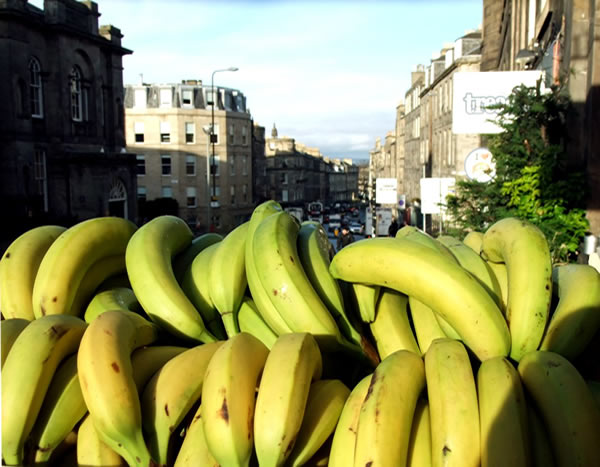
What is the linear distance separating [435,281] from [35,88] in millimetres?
29747

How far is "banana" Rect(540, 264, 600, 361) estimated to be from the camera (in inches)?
94.1

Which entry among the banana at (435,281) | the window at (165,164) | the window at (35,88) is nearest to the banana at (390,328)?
the banana at (435,281)

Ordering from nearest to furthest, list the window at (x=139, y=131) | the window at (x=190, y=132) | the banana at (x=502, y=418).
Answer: the banana at (x=502, y=418) → the window at (x=190, y=132) → the window at (x=139, y=131)

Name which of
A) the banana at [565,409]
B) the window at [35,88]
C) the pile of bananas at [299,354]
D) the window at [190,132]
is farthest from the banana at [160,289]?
the window at [190,132]

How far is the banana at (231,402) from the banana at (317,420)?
187 millimetres

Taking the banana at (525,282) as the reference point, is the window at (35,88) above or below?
above

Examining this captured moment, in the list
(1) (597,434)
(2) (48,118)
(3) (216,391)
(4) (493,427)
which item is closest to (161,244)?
(3) (216,391)

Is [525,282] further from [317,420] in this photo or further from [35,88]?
[35,88]

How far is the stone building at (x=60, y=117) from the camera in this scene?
25.9 m

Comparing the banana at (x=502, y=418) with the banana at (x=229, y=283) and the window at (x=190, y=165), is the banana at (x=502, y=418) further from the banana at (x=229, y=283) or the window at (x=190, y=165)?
the window at (x=190, y=165)

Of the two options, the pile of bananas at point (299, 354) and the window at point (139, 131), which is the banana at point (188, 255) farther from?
the window at point (139, 131)

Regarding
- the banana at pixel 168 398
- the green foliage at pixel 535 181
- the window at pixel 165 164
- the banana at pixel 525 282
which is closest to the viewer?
the banana at pixel 168 398

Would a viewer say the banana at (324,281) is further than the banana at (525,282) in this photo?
Yes

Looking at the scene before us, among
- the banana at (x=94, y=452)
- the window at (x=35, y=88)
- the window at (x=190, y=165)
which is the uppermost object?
the window at (x=35, y=88)
